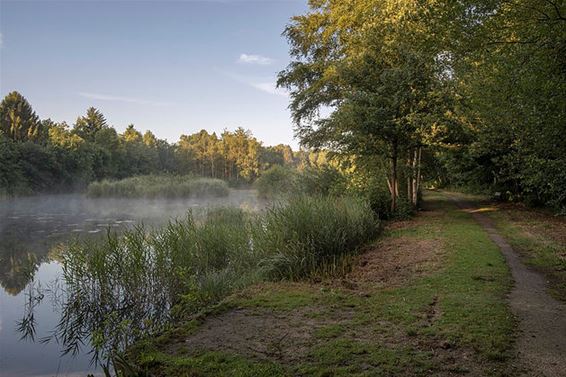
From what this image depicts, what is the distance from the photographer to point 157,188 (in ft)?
142

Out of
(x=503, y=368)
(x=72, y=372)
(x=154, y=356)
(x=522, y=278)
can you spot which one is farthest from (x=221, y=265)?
(x=503, y=368)

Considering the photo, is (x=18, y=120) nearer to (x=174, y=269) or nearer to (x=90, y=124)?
(x=90, y=124)

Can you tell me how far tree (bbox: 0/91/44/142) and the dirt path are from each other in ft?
206

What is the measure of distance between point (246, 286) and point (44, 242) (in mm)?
13438

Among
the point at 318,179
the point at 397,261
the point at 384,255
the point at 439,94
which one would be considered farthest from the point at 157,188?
the point at 397,261

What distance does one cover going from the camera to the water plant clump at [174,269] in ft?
26.7

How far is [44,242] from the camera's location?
18.1m

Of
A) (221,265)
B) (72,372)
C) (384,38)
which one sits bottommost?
(72,372)

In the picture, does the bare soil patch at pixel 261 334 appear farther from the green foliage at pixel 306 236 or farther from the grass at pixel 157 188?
the grass at pixel 157 188

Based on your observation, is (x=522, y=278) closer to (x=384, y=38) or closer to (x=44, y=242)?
(x=384, y=38)

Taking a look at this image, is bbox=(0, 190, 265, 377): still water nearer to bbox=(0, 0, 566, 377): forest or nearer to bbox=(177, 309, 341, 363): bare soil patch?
bbox=(0, 0, 566, 377): forest

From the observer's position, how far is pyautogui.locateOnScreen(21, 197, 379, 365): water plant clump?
813 cm

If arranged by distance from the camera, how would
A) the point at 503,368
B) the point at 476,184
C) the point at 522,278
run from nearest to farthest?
the point at 503,368, the point at 522,278, the point at 476,184

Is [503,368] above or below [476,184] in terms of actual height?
below
